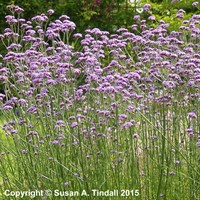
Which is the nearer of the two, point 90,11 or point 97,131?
point 97,131

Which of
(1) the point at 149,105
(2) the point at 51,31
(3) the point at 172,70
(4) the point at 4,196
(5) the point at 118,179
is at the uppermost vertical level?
(2) the point at 51,31

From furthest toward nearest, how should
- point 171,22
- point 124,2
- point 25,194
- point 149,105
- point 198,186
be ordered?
point 124,2 → point 171,22 → point 149,105 → point 25,194 → point 198,186

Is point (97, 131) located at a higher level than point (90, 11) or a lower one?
lower

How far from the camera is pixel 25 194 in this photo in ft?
12.8

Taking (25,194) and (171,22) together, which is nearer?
(25,194)

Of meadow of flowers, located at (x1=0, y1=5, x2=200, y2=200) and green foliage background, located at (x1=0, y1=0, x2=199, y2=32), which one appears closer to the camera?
meadow of flowers, located at (x1=0, y1=5, x2=200, y2=200)

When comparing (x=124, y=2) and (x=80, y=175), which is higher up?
(x=124, y=2)

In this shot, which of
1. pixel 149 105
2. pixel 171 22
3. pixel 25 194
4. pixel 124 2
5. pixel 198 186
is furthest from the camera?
pixel 124 2

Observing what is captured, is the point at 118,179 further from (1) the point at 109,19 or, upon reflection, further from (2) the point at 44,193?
(1) the point at 109,19

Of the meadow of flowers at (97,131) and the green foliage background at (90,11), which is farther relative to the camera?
the green foliage background at (90,11)

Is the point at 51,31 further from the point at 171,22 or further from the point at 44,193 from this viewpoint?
the point at 171,22

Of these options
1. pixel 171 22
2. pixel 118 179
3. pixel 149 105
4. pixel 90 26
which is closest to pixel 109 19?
pixel 90 26

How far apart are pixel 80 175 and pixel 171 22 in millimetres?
4166

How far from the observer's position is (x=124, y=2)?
12.1 metres
